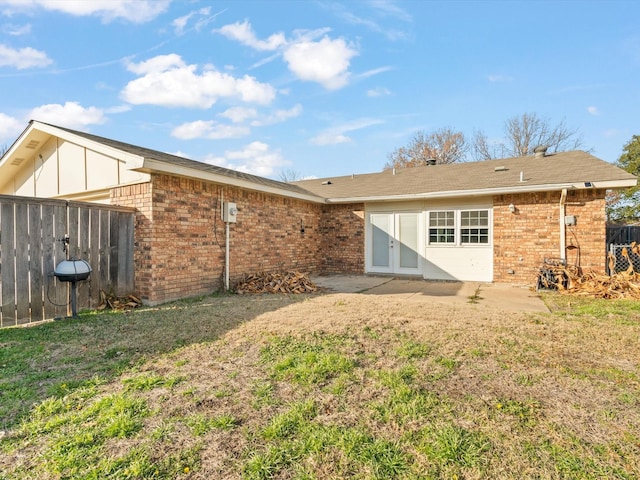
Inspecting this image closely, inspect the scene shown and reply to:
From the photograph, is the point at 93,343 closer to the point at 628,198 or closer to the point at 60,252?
the point at 60,252

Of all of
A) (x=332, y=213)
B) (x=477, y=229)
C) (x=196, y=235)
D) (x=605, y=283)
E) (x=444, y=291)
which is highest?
(x=332, y=213)

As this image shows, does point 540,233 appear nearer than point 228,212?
No

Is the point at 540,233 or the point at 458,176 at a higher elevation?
the point at 458,176

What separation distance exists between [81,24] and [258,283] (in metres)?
7.52

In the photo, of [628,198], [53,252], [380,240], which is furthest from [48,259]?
[628,198]

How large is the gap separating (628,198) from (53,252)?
2831cm

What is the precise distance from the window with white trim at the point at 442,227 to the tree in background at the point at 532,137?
63.2ft

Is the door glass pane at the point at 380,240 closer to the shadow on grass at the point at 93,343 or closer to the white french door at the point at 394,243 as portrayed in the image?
the white french door at the point at 394,243

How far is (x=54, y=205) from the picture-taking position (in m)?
5.32

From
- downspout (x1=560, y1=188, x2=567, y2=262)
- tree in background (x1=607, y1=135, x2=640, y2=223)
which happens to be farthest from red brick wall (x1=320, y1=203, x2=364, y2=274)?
tree in background (x1=607, y1=135, x2=640, y2=223)

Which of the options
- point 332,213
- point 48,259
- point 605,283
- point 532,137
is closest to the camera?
point 48,259

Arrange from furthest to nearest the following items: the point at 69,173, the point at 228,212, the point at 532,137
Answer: the point at 532,137 < the point at 69,173 < the point at 228,212

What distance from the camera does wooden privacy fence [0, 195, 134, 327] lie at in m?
4.82

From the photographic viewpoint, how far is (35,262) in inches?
201
